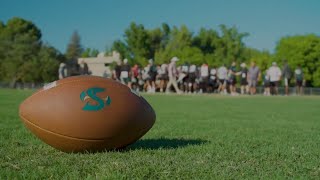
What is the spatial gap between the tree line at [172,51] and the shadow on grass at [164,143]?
5456 cm

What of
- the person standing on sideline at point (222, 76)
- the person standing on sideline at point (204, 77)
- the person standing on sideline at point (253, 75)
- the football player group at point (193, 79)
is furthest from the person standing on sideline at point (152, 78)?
the person standing on sideline at point (253, 75)

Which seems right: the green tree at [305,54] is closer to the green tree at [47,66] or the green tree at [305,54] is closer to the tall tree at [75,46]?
the green tree at [47,66]

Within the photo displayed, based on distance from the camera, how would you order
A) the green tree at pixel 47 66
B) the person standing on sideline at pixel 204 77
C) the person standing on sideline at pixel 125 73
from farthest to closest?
the green tree at pixel 47 66, the person standing on sideline at pixel 204 77, the person standing on sideline at pixel 125 73

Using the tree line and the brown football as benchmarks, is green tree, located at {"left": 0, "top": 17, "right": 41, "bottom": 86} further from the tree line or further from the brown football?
the brown football

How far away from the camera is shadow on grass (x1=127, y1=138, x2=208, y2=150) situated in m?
5.93

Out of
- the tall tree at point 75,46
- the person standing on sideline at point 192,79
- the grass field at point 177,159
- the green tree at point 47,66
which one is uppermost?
the tall tree at point 75,46

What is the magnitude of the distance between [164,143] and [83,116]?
5.21 feet

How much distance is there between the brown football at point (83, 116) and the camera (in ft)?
16.8

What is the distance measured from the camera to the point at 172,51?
66.2m

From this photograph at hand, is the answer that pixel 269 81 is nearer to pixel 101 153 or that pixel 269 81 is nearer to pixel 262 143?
pixel 262 143

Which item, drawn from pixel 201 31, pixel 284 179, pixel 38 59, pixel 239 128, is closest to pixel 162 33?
pixel 201 31

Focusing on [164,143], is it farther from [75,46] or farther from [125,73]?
[75,46]

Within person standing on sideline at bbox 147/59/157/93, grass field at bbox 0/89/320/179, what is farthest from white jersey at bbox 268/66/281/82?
grass field at bbox 0/89/320/179

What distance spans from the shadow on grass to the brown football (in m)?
0.55
